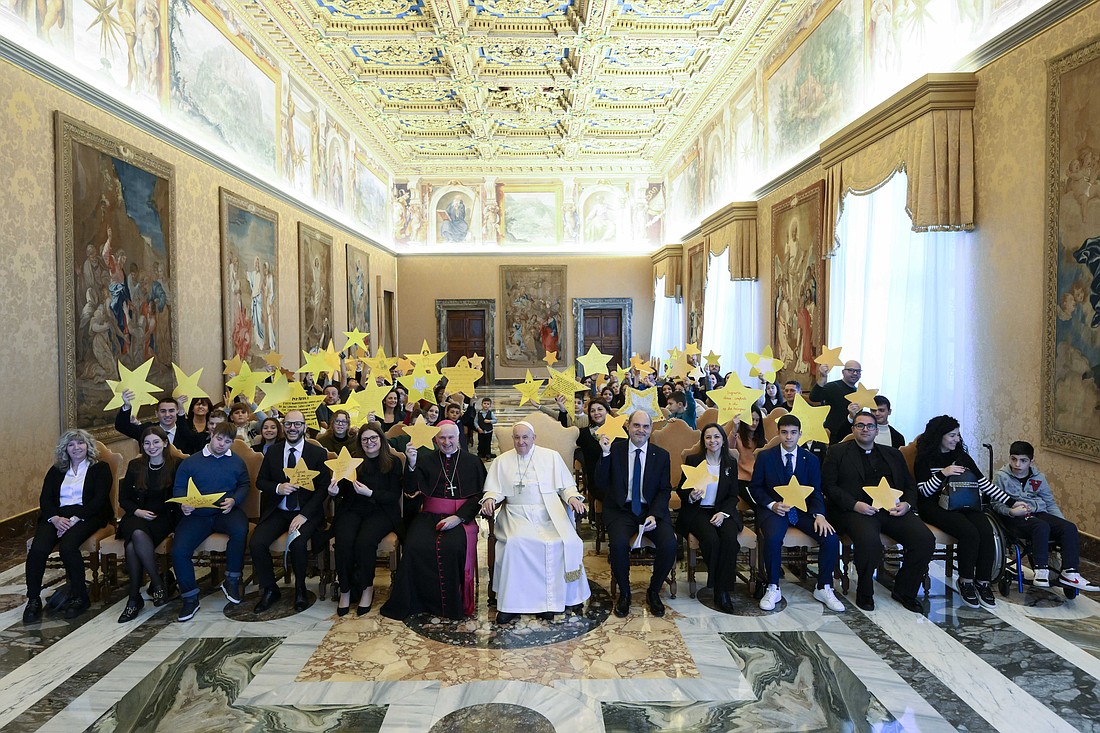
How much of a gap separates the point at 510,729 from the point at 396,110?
51.9ft

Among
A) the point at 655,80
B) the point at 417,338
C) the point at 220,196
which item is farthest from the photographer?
the point at 417,338

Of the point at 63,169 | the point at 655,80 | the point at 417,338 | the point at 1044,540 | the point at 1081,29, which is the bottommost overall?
the point at 1044,540

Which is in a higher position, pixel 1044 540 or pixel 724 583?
pixel 1044 540

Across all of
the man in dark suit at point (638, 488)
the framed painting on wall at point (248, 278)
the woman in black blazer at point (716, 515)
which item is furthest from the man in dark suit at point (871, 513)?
the framed painting on wall at point (248, 278)

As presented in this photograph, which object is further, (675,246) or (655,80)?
(675,246)

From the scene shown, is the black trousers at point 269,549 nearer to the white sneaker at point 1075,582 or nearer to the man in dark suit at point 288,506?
the man in dark suit at point 288,506

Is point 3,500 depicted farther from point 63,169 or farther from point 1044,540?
point 1044,540

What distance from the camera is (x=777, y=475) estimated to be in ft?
17.1

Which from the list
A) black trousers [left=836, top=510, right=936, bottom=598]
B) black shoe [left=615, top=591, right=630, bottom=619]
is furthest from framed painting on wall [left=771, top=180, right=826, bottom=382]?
black shoe [left=615, top=591, right=630, bottom=619]

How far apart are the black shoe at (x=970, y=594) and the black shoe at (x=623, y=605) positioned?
250 cm

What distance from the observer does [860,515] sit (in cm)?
508

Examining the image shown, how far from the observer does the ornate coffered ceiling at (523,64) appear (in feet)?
36.8

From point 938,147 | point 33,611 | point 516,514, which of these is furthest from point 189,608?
point 938,147

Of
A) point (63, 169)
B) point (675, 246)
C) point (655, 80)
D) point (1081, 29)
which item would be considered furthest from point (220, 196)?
point (675, 246)
